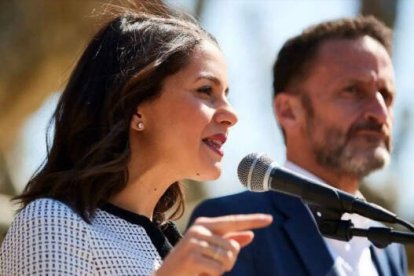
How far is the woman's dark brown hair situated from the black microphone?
388 mm

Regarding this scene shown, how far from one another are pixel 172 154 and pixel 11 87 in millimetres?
4367

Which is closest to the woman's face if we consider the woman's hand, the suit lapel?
the woman's hand

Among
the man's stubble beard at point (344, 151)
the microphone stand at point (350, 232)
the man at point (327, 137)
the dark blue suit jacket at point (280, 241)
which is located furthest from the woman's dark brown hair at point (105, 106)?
the man's stubble beard at point (344, 151)

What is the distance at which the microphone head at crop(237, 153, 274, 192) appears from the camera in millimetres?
4047

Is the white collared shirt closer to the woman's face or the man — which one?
the man

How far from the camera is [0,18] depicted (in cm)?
843

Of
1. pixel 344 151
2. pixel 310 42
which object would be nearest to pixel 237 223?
pixel 344 151

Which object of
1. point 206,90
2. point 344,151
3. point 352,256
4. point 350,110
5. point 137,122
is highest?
point 206,90

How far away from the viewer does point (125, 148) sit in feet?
13.9

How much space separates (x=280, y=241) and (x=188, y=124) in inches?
46.1

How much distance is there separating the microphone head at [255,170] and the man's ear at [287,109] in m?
1.78

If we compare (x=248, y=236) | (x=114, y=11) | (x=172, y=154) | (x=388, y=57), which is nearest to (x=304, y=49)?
(x=388, y=57)

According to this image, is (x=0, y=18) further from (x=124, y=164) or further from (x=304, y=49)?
(x=124, y=164)

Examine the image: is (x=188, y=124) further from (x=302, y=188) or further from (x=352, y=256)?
(x=352, y=256)
